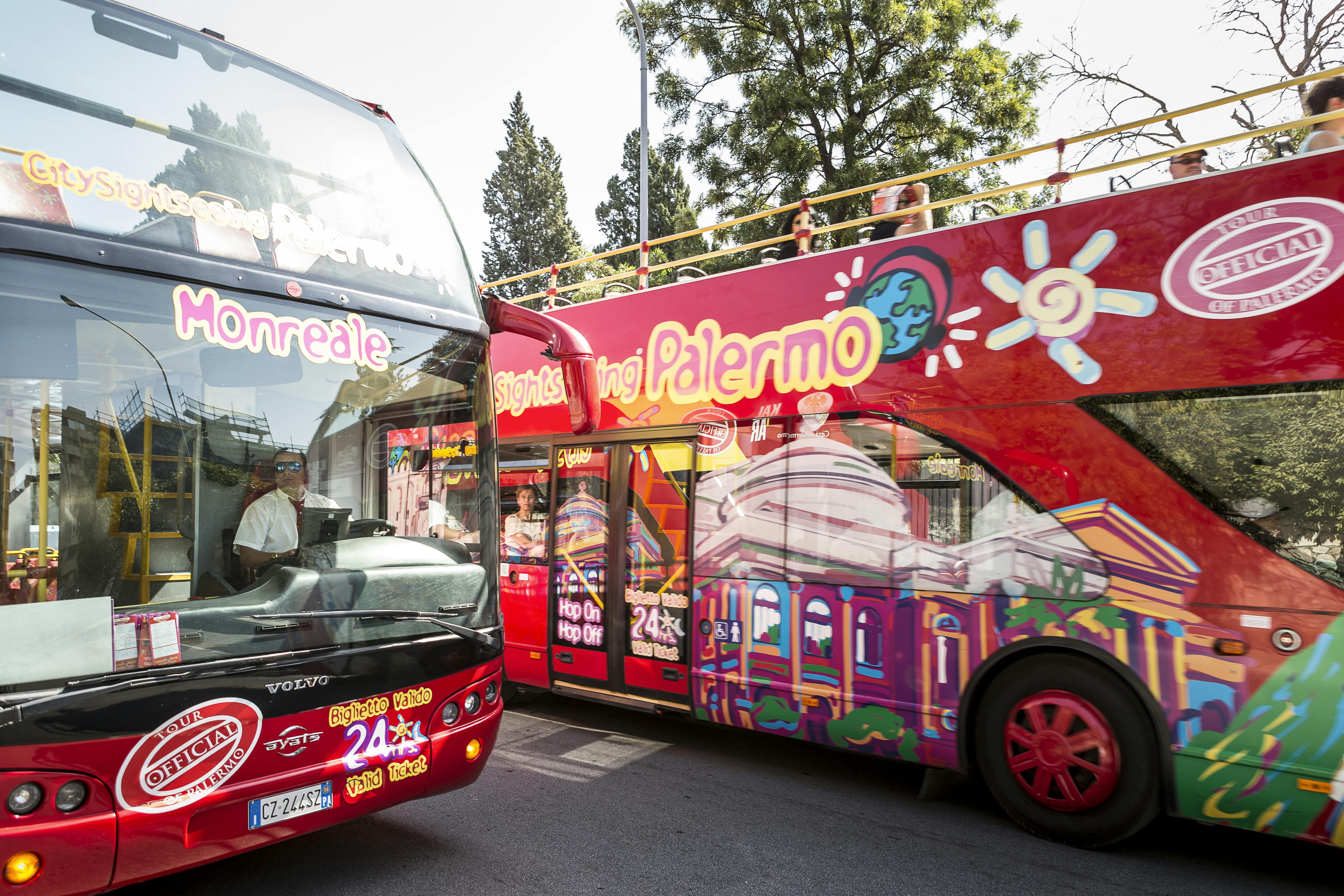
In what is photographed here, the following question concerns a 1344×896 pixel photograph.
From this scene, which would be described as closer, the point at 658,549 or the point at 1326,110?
the point at 1326,110

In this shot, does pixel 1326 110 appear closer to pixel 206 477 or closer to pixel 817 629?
pixel 817 629

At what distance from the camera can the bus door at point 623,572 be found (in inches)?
258

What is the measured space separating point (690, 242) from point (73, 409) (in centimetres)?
2517

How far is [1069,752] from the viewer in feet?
15.3

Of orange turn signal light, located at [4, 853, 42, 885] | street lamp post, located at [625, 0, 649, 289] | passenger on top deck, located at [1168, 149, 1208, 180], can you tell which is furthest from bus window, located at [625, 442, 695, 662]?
street lamp post, located at [625, 0, 649, 289]

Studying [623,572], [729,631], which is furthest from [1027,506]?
[623,572]

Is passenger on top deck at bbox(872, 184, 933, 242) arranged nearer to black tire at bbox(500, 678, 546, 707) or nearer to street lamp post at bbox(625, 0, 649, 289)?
black tire at bbox(500, 678, 546, 707)

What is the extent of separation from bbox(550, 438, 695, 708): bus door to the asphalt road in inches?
33.3

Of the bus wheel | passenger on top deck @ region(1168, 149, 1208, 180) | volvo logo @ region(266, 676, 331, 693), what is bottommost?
the bus wheel

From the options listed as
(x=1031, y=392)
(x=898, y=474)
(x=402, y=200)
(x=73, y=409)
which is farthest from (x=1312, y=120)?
(x=73, y=409)

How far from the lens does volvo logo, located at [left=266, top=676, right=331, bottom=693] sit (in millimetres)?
3439

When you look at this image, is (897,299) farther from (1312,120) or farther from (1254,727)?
(1254,727)

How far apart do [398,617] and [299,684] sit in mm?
508

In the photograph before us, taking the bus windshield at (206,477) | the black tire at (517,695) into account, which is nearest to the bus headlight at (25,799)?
the bus windshield at (206,477)
